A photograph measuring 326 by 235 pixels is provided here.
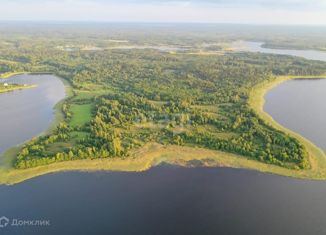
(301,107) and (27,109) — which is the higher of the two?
(301,107)

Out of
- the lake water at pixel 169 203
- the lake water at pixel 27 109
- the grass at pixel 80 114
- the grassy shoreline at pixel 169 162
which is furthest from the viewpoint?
the grass at pixel 80 114

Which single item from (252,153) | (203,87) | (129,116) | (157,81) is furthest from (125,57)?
(252,153)

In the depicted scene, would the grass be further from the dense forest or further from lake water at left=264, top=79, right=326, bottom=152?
lake water at left=264, top=79, right=326, bottom=152

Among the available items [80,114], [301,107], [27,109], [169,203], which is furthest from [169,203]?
[301,107]

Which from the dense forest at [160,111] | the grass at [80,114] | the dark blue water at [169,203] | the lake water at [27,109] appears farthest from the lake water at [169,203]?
the grass at [80,114]

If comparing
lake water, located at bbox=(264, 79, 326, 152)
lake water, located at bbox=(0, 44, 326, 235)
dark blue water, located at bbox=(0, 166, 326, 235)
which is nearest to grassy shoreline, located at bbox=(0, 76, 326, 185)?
lake water, located at bbox=(0, 44, 326, 235)

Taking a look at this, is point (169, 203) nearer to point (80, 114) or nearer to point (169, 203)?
Answer: point (169, 203)

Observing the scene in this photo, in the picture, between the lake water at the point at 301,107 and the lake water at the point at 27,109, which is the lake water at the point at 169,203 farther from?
the lake water at the point at 301,107
